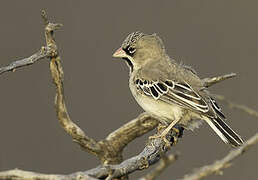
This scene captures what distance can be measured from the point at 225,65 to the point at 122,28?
6.35ft

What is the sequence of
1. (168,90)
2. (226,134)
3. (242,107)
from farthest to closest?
1. (168,90)
2. (226,134)
3. (242,107)

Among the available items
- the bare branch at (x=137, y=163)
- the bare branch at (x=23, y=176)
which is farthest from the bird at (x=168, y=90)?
the bare branch at (x=23, y=176)

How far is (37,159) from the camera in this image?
8.69m

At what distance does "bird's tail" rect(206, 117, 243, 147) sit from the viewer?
5.35m

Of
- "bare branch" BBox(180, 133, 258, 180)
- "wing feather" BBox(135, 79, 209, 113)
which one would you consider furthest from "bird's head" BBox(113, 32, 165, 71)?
"bare branch" BBox(180, 133, 258, 180)

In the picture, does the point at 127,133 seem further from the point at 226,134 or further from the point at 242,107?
the point at 242,107

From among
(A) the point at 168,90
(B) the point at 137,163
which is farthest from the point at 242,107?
(A) the point at 168,90

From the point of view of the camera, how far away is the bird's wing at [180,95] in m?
5.59

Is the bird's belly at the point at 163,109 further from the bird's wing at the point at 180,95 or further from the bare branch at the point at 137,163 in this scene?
the bare branch at the point at 137,163

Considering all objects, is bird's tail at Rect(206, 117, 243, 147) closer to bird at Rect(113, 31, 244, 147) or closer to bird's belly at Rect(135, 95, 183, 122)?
bird at Rect(113, 31, 244, 147)

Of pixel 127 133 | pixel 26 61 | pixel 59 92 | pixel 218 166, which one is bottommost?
pixel 218 166

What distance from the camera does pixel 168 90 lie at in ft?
19.1

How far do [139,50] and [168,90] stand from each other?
0.81 meters

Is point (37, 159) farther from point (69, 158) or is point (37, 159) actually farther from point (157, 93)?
point (157, 93)
